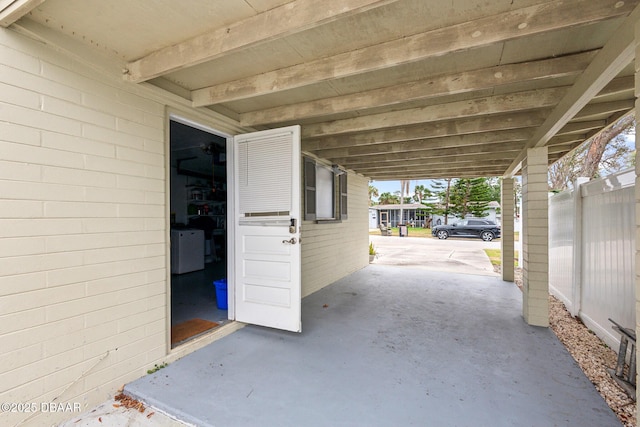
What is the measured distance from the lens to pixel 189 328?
11.1 ft

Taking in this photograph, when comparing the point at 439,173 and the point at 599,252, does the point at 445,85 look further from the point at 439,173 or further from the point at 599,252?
the point at 439,173

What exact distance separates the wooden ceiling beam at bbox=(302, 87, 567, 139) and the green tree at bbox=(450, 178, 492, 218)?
66.5 feet

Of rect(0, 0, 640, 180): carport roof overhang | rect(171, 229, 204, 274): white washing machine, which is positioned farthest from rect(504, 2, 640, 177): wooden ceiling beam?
rect(171, 229, 204, 274): white washing machine

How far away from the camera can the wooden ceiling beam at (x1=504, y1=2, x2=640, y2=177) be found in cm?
167

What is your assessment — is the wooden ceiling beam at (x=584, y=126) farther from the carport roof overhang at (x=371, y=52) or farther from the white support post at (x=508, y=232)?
the white support post at (x=508, y=232)

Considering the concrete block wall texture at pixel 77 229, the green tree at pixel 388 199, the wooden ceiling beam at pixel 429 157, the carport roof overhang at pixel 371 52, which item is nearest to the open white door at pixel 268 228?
the carport roof overhang at pixel 371 52

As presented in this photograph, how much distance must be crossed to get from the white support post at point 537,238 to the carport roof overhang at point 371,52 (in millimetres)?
374

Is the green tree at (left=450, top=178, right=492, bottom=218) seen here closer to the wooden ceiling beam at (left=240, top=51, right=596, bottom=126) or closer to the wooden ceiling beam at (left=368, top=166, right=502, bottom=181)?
the wooden ceiling beam at (left=368, top=166, right=502, bottom=181)

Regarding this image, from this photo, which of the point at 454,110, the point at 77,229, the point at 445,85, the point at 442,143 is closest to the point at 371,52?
the point at 445,85

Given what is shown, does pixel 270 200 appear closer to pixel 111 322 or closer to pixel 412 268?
pixel 111 322

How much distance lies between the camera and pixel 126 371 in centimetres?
235

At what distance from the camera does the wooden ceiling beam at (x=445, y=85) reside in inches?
86.8

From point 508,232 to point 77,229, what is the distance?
7.30 meters

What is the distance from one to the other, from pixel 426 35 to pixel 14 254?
2.94 m
